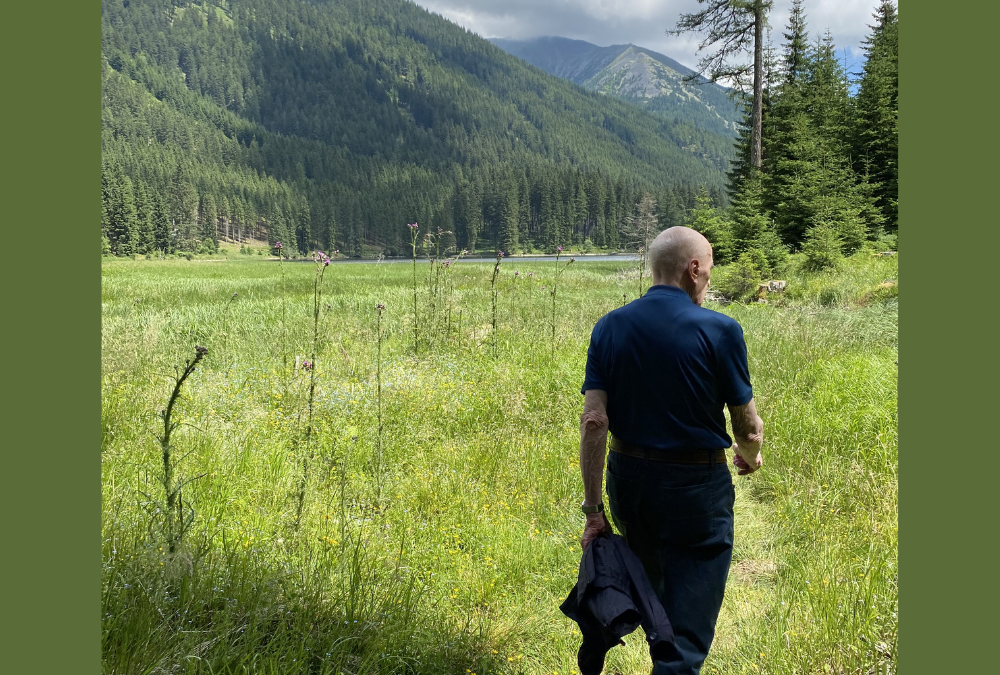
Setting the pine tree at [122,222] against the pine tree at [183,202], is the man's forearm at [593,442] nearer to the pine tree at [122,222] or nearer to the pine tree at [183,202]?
the pine tree at [122,222]

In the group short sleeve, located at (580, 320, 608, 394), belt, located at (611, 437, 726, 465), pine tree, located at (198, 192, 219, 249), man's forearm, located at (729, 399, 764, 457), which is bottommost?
belt, located at (611, 437, 726, 465)

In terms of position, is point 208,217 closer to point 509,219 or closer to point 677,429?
point 509,219

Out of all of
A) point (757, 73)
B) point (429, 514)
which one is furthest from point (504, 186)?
point (429, 514)

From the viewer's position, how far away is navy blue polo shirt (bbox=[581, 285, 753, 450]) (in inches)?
81.7

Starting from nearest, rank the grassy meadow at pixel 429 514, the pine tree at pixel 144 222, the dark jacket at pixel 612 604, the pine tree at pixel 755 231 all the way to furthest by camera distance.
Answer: the dark jacket at pixel 612 604 < the grassy meadow at pixel 429 514 < the pine tree at pixel 755 231 < the pine tree at pixel 144 222

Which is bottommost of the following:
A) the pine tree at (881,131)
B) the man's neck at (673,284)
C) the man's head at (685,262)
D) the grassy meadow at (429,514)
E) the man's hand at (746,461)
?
the grassy meadow at (429,514)

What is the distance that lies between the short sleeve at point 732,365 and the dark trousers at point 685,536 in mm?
309

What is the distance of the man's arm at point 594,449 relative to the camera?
2.21m

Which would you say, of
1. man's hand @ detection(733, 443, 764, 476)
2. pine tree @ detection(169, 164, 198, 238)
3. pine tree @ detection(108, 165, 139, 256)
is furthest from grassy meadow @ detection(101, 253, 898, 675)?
pine tree @ detection(169, 164, 198, 238)

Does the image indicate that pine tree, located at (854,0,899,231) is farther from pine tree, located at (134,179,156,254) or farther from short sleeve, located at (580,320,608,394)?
pine tree, located at (134,179,156,254)

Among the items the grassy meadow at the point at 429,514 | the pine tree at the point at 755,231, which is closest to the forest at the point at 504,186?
the pine tree at the point at 755,231

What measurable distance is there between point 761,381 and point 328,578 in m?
5.81

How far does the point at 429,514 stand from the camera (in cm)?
411

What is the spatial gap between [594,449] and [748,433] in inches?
24.4
